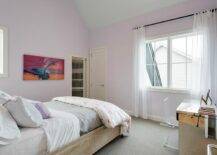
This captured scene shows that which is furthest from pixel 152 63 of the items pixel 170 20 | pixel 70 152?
pixel 70 152

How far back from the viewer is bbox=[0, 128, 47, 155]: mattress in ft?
4.19

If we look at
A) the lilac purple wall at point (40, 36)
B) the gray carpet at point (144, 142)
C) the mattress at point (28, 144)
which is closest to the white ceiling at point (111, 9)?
the lilac purple wall at point (40, 36)

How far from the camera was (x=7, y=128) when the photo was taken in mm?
1354

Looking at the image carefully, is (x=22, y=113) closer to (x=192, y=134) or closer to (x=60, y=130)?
(x=60, y=130)

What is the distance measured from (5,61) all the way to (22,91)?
2.58 ft

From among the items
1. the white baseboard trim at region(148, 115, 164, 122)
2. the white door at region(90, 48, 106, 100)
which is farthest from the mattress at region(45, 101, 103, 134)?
the white door at region(90, 48, 106, 100)

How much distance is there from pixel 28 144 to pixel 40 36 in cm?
315

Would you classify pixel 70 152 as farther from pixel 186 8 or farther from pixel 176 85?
pixel 186 8

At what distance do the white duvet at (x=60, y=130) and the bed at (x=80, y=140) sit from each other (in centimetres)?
5

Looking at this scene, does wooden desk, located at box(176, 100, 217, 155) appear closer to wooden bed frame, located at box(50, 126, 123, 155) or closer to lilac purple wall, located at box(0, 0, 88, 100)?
wooden bed frame, located at box(50, 126, 123, 155)

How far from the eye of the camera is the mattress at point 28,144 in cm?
128

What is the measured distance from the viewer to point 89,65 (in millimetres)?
5230

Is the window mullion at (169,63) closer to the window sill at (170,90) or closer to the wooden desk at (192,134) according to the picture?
the window sill at (170,90)

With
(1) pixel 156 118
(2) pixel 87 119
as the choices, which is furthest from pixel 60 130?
(1) pixel 156 118
